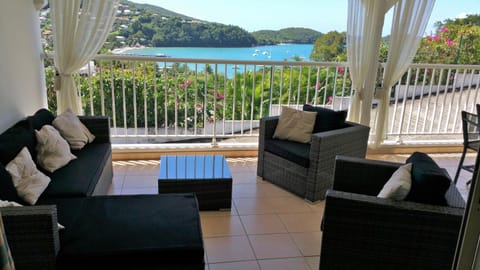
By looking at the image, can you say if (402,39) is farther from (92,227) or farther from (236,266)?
(92,227)

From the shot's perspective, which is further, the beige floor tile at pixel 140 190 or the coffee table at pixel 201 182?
the beige floor tile at pixel 140 190

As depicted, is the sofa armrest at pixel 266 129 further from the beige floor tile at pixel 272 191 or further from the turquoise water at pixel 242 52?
the turquoise water at pixel 242 52

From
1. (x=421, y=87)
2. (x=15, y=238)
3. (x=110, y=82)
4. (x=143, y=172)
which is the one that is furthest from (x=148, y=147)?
(x=421, y=87)

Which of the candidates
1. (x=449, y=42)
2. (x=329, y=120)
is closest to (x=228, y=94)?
(x=329, y=120)

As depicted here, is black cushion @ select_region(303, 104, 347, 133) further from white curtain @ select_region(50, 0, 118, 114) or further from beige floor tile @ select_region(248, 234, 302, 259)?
white curtain @ select_region(50, 0, 118, 114)

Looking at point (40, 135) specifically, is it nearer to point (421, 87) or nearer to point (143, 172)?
point (143, 172)

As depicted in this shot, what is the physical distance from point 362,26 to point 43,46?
330cm

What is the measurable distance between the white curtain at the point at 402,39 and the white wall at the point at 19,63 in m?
3.56

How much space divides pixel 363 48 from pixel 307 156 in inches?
63.7

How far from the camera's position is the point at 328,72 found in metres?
4.46

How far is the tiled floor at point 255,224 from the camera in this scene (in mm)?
2449

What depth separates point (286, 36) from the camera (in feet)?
16.6

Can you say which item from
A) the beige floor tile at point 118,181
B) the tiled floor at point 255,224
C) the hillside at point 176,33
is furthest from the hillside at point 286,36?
the beige floor tile at point 118,181

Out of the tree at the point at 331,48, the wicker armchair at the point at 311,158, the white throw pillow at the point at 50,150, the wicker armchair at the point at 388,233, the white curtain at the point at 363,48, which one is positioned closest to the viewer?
the wicker armchair at the point at 388,233
